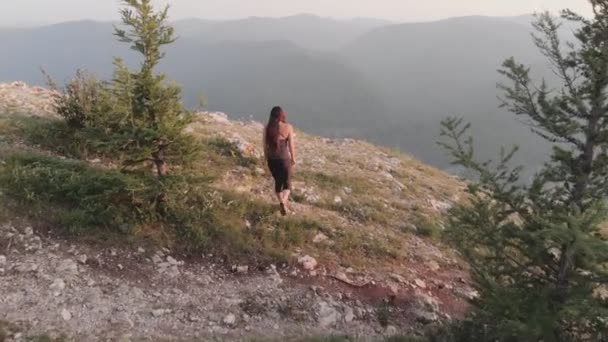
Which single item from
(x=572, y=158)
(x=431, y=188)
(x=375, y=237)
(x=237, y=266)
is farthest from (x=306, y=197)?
(x=572, y=158)

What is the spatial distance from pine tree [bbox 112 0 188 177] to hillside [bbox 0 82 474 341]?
856 millimetres

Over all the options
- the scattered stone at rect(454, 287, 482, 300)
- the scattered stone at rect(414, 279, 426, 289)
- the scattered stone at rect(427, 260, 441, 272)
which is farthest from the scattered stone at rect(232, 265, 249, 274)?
the scattered stone at rect(454, 287, 482, 300)

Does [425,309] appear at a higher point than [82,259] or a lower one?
lower

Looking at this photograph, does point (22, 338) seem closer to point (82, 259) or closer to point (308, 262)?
point (82, 259)

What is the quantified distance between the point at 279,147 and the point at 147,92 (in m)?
3.07

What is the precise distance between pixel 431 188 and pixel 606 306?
10608 millimetres

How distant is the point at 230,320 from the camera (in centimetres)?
779

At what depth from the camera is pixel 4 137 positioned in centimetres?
1188

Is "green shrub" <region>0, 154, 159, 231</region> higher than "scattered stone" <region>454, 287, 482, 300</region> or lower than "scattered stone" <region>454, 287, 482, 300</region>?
higher

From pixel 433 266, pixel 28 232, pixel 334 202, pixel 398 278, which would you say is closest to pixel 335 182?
pixel 334 202

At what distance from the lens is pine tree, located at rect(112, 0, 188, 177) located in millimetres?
8664

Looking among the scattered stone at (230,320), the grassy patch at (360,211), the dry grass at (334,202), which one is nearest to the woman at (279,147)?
the dry grass at (334,202)

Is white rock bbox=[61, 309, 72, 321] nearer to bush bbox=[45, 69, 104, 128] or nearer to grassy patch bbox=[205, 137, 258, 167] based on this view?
bush bbox=[45, 69, 104, 128]

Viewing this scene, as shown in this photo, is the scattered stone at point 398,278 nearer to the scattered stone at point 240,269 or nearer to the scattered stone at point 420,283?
the scattered stone at point 420,283
